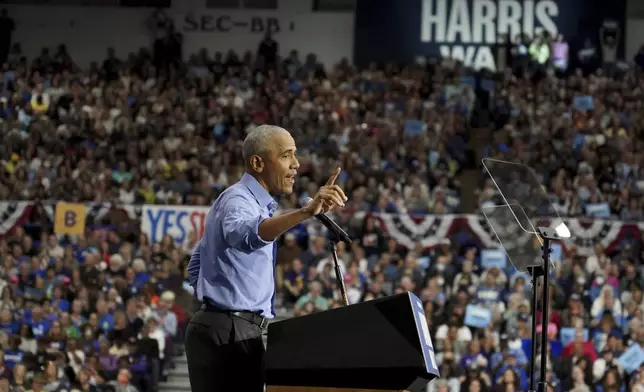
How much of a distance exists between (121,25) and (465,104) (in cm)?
762

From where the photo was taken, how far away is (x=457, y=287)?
38.9 feet

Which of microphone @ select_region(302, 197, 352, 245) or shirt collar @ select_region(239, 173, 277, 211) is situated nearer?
microphone @ select_region(302, 197, 352, 245)

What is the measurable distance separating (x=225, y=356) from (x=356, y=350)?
1.62 ft

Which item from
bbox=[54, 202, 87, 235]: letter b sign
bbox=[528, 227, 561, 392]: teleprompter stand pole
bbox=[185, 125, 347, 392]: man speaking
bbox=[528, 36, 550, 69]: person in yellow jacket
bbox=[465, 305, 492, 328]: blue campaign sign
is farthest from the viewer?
bbox=[528, 36, 550, 69]: person in yellow jacket

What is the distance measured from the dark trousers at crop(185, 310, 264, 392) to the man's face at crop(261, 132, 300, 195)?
0.48m

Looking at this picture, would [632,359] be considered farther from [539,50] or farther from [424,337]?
[539,50]

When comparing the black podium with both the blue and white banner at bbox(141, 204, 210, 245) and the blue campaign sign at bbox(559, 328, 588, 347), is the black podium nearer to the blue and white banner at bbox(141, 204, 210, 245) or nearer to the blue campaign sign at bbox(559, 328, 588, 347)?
the blue campaign sign at bbox(559, 328, 588, 347)

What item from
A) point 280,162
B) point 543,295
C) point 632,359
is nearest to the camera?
point 280,162

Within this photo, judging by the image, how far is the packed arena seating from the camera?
11039mm

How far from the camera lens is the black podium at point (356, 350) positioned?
3.34 metres

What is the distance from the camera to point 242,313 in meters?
3.68

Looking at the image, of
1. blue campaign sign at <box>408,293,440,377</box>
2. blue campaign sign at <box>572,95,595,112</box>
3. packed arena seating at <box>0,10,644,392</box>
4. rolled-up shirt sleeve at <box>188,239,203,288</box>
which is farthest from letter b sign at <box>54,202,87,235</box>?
blue campaign sign at <box>408,293,440,377</box>

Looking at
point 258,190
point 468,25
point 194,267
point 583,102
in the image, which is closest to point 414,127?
point 583,102

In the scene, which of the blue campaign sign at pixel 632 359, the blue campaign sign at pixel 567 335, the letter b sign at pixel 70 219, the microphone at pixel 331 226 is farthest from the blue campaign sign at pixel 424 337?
the letter b sign at pixel 70 219
